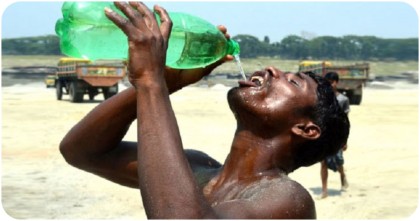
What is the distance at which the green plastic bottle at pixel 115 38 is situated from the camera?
3117mm

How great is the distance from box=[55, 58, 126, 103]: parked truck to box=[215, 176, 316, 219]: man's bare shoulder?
900 inches

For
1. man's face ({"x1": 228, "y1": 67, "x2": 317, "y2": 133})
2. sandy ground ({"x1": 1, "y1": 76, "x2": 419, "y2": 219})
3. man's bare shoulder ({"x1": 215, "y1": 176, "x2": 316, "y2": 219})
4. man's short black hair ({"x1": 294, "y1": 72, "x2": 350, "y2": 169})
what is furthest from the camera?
sandy ground ({"x1": 1, "y1": 76, "x2": 419, "y2": 219})

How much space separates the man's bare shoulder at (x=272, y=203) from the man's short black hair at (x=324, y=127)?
0.25m

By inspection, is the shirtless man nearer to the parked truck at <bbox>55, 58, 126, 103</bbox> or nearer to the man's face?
the man's face

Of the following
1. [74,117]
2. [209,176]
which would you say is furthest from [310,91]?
[74,117]

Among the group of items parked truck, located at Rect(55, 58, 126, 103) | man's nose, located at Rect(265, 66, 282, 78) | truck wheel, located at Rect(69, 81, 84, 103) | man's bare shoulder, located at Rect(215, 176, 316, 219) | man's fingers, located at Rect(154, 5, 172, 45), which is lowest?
truck wheel, located at Rect(69, 81, 84, 103)

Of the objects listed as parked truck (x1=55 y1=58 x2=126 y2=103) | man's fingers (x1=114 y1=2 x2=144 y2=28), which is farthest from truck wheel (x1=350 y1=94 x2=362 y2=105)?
man's fingers (x1=114 y1=2 x2=144 y2=28)

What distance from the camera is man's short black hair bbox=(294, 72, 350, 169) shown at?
2.65 meters

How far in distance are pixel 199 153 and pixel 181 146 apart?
2.94 feet

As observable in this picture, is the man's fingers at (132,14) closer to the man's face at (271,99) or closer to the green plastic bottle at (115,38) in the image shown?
the man's face at (271,99)

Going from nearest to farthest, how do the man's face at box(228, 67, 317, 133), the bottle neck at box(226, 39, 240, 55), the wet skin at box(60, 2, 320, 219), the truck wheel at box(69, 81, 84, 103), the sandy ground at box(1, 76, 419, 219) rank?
the wet skin at box(60, 2, 320, 219)
the man's face at box(228, 67, 317, 133)
the bottle neck at box(226, 39, 240, 55)
the sandy ground at box(1, 76, 419, 219)
the truck wheel at box(69, 81, 84, 103)

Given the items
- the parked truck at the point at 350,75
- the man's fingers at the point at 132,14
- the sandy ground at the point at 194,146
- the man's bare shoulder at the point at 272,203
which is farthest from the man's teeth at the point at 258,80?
the parked truck at the point at 350,75

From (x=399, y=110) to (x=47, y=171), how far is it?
1855 centimetres

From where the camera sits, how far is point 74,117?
21.3m
